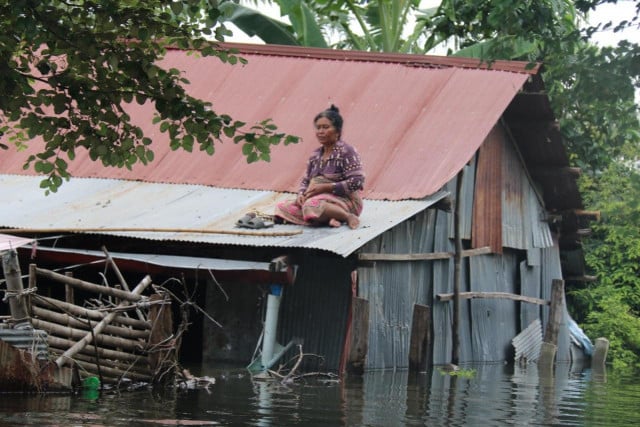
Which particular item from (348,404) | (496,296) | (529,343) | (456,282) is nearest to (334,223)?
(456,282)

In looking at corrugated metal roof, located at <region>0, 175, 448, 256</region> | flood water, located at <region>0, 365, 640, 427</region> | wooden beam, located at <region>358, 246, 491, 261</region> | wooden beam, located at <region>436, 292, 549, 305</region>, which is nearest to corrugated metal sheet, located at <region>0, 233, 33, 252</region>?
corrugated metal roof, located at <region>0, 175, 448, 256</region>

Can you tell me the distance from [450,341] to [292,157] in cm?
310

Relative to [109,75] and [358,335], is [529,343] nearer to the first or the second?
[358,335]

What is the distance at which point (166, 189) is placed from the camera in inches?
615

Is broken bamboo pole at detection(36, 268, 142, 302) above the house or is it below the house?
below

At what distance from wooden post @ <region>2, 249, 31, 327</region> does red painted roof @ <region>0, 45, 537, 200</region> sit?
548cm

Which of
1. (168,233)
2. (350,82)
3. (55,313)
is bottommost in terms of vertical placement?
(55,313)

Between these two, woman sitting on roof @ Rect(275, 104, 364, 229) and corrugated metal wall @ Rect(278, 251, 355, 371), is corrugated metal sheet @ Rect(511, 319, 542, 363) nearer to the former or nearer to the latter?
corrugated metal wall @ Rect(278, 251, 355, 371)

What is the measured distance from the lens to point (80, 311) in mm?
10805

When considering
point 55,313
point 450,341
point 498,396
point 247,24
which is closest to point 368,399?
point 498,396

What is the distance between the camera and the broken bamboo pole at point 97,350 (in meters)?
10.5

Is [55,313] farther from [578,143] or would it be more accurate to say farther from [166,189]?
[578,143]

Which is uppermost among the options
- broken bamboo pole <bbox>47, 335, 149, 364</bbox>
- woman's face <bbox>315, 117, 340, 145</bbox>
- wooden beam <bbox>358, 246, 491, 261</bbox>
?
woman's face <bbox>315, 117, 340, 145</bbox>

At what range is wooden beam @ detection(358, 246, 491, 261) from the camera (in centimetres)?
1371
